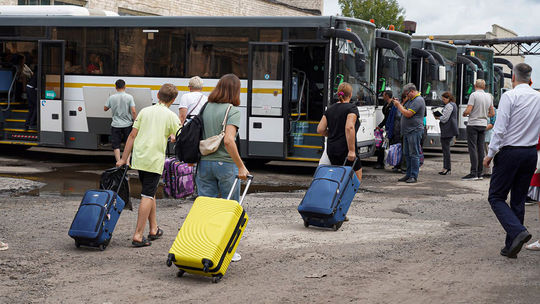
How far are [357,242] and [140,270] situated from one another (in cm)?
259

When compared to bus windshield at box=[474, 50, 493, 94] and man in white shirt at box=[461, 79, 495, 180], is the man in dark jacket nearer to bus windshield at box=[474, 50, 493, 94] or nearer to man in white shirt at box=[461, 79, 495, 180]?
man in white shirt at box=[461, 79, 495, 180]

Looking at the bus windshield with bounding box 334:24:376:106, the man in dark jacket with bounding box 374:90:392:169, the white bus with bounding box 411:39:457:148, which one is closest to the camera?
the bus windshield with bounding box 334:24:376:106

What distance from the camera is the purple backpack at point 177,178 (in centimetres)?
902

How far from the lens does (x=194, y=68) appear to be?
1548 cm

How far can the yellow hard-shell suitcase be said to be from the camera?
19.8 feet

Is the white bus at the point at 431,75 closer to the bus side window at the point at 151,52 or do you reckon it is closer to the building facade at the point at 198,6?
the bus side window at the point at 151,52

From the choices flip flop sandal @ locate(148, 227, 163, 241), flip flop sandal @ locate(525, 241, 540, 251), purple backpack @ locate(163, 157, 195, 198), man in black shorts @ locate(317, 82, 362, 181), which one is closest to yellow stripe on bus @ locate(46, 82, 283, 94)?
man in black shorts @ locate(317, 82, 362, 181)

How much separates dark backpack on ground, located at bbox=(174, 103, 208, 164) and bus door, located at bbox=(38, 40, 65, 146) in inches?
420

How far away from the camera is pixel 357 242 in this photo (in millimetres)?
7957

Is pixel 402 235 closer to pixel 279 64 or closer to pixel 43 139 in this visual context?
pixel 279 64

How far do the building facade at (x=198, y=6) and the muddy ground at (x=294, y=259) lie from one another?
19.8m

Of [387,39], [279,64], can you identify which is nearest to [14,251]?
[279,64]

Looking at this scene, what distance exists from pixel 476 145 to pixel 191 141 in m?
9.08

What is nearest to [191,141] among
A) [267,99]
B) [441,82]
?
[267,99]
